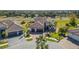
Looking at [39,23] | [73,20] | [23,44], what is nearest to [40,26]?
[39,23]

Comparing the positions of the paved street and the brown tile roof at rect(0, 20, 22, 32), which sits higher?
the brown tile roof at rect(0, 20, 22, 32)

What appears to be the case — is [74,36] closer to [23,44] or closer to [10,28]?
[23,44]

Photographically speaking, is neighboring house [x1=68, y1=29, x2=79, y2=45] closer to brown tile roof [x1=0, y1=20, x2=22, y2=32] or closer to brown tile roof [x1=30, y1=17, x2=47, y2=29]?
brown tile roof [x1=30, y1=17, x2=47, y2=29]

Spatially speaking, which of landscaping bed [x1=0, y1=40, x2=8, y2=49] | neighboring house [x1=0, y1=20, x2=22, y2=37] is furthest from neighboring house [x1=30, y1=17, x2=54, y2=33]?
landscaping bed [x1=0, y1=40, x2=8, y2=49]

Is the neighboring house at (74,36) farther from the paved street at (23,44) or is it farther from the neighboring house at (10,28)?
the neighboring house at (10,28)
